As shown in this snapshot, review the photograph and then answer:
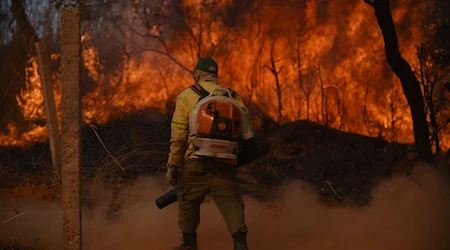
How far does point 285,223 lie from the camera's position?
6.82 meters

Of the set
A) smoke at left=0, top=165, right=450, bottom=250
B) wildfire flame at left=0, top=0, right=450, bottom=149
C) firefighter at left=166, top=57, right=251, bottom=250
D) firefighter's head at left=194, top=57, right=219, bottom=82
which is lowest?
smoke at left=0, top=165, right=450, bottom=250

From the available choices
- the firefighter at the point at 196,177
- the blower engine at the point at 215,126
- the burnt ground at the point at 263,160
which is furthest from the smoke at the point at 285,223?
the blower engine at the point at 215,126

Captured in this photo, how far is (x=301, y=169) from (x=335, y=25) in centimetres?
332

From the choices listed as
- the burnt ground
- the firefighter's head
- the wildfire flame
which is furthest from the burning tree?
the firefighter's head

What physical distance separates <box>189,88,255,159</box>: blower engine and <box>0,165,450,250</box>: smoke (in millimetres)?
1850

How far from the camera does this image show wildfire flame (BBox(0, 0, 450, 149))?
1061 centimetres

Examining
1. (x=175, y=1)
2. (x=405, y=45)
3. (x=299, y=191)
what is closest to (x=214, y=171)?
(x=299, y=191)

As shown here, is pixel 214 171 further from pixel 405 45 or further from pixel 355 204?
pixel 405 45

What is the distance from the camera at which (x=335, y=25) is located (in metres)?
11.4

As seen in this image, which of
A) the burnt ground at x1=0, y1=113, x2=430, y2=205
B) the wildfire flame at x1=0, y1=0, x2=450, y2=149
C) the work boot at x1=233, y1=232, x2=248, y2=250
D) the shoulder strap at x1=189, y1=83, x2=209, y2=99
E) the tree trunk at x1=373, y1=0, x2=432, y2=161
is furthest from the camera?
the wildfire flame at x1=0, y1=0, x2=450, y2=149

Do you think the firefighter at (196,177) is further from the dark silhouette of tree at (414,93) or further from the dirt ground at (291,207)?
the dark silhouette of tree at (414,93)

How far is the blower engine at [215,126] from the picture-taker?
406 cm

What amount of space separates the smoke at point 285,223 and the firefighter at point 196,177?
4.54ft

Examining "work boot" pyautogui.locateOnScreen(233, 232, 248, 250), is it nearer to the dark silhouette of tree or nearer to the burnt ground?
the burnt ground
